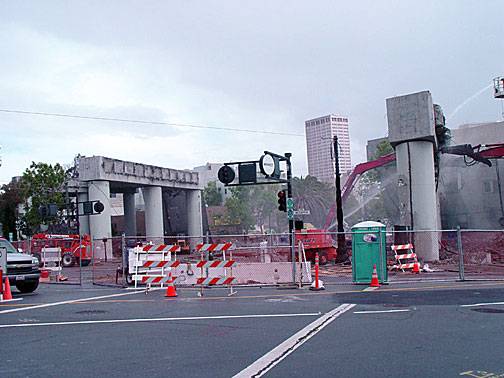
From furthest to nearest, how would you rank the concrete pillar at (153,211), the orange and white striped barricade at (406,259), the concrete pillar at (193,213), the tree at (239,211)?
the tree at (239,211) → the concrete pillar at (193,213) → the concrete pillar at (153,211) → the orange and white striped barricade at (406,259)

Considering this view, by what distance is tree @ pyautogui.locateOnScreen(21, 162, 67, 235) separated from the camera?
53406 mm

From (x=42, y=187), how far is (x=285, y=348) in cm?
4789

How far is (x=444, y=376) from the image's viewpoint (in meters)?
7.52

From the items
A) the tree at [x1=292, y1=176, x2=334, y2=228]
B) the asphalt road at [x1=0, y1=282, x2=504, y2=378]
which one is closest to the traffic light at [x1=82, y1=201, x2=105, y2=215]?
the asphalt road at [x1=0, y1=282, x2=504, y2=378]

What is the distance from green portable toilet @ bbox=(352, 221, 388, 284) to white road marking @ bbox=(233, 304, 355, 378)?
23.3 ft

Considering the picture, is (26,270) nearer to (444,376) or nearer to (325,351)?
(325,351)

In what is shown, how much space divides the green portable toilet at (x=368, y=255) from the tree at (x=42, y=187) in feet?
124

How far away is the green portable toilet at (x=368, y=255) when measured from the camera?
20.3m

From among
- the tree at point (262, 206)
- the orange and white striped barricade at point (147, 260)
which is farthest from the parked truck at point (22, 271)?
the tree at point (262, 206)

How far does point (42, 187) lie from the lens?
53656 mm

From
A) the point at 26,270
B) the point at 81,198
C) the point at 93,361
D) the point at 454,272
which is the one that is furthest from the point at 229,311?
the point at 81,198

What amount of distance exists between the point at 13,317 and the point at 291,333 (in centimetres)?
714

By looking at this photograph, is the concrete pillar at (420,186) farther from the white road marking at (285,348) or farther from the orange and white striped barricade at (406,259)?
the white road marking at (285,348)

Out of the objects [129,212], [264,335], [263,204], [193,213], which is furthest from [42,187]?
[264,335]
